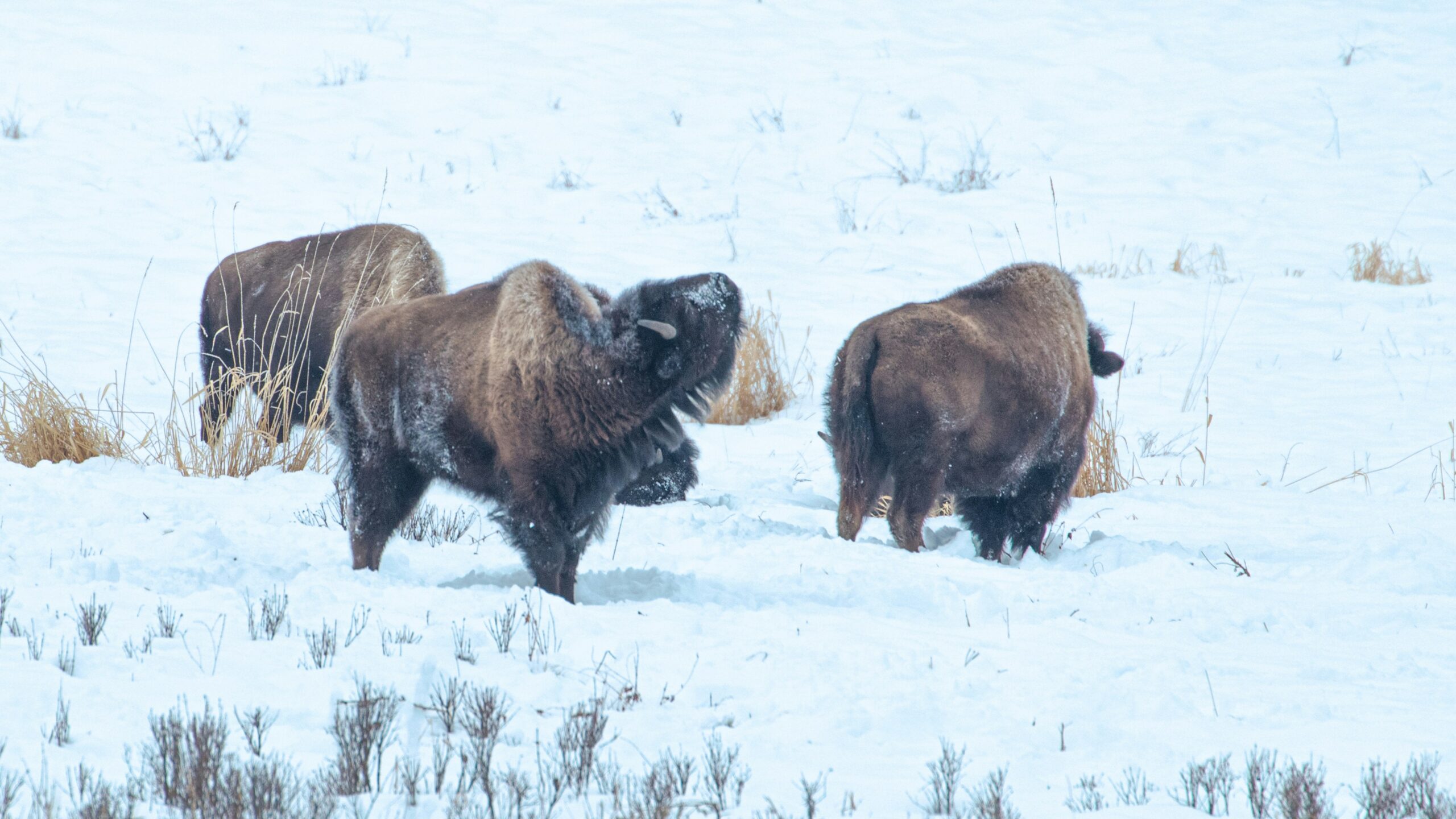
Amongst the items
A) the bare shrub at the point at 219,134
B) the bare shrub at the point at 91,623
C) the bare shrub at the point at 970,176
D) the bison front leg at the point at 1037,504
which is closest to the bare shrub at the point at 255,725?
the bare shrub at the point at 91,623

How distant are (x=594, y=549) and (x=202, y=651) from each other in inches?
94.8

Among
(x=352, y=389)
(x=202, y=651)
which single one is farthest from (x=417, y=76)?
(x=202, y=651)

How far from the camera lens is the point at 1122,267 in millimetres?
14891

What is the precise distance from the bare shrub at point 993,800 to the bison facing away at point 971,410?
327 cm

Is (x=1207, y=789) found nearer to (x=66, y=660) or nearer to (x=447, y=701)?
(x=447, y=701)

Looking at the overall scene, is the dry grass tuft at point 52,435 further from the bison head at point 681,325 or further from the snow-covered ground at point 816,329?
the bison head at point 681,325

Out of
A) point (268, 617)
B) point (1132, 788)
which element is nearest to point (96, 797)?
point (268, 617)

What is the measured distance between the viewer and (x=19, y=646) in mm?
3590

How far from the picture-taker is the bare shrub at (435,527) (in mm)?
6184

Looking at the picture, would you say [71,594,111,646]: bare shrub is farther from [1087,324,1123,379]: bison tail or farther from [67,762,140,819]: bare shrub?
[1087,324,1123,379]: bison tail

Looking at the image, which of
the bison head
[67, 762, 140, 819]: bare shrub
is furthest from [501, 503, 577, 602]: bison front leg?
[67, 762, 140, 819]: bare shrub

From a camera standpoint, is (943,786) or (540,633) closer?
(943,786)

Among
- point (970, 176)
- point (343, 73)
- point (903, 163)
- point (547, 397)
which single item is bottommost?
point (547, 397)

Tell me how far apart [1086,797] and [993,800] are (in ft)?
0.92
